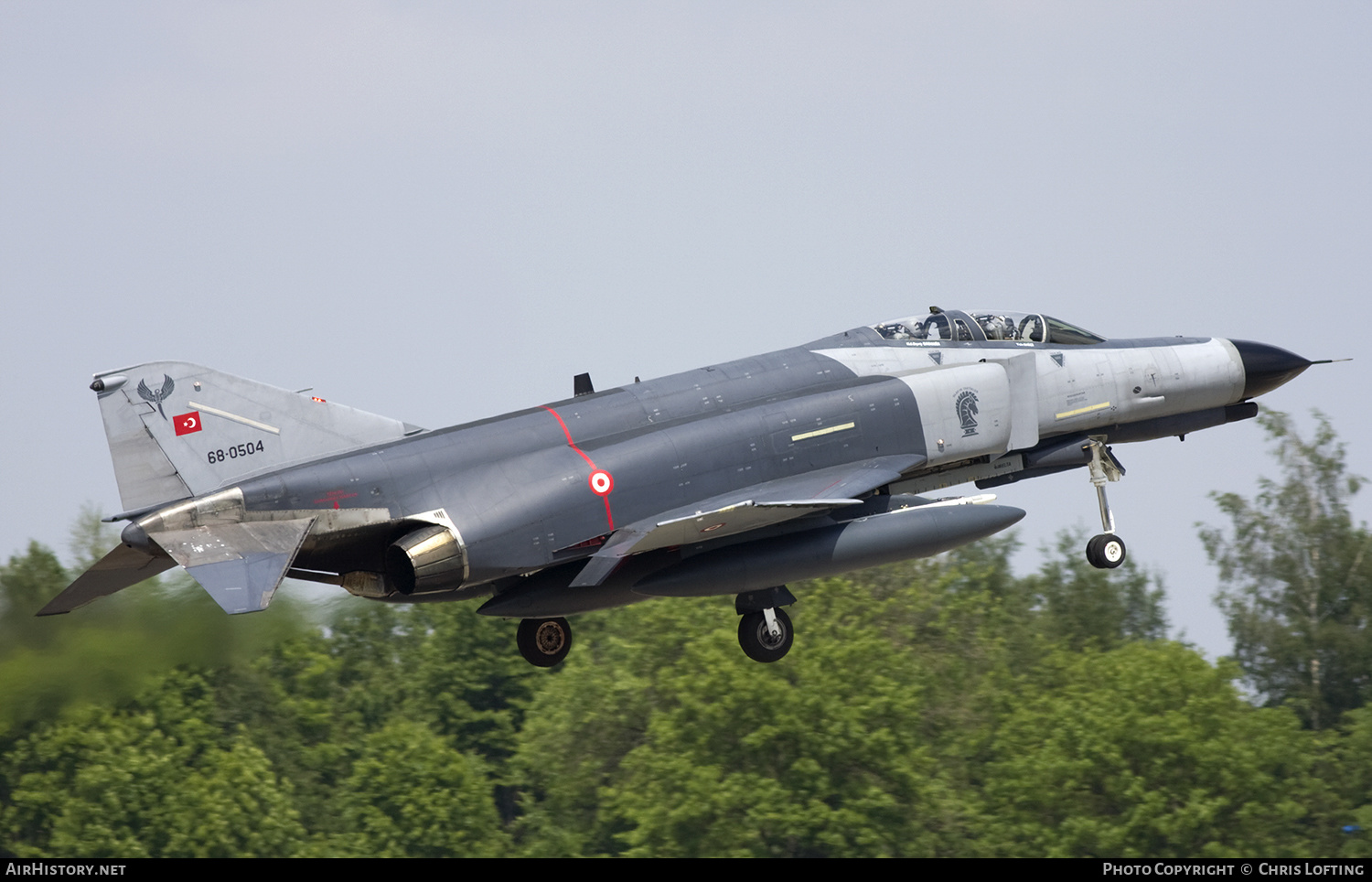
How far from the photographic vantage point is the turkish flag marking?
17.9m

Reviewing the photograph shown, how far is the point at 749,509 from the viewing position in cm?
1798

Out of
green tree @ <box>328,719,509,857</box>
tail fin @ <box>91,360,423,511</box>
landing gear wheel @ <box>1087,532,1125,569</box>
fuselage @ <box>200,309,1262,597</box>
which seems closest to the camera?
tail fin @ <box>91,360,423,511</box>

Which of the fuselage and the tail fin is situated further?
the fuselage

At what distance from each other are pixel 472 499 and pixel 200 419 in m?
3.19

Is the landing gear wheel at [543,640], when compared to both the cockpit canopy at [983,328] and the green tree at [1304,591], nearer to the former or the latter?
the cockpit canopy at [983,328]

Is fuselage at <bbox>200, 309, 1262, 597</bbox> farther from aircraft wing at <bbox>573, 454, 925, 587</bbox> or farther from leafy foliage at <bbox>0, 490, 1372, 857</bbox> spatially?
leafy foliage at <bbox>0, 490, 1372, 857</bbox>

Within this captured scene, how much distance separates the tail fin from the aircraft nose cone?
12.1 meters

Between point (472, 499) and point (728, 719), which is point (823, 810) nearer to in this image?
point (728, 719)

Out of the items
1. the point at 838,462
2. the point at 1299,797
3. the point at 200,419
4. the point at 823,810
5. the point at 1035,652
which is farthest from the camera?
the point at 1035,652

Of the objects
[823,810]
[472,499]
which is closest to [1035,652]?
[823,810]

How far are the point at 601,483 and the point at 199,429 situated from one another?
4.57 metres

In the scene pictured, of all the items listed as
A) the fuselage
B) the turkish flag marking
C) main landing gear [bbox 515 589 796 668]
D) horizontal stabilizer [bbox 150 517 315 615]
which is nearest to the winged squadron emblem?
the turkish flag marking

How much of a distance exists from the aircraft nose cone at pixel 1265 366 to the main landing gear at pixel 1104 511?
2.49m

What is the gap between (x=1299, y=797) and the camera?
4500cm
